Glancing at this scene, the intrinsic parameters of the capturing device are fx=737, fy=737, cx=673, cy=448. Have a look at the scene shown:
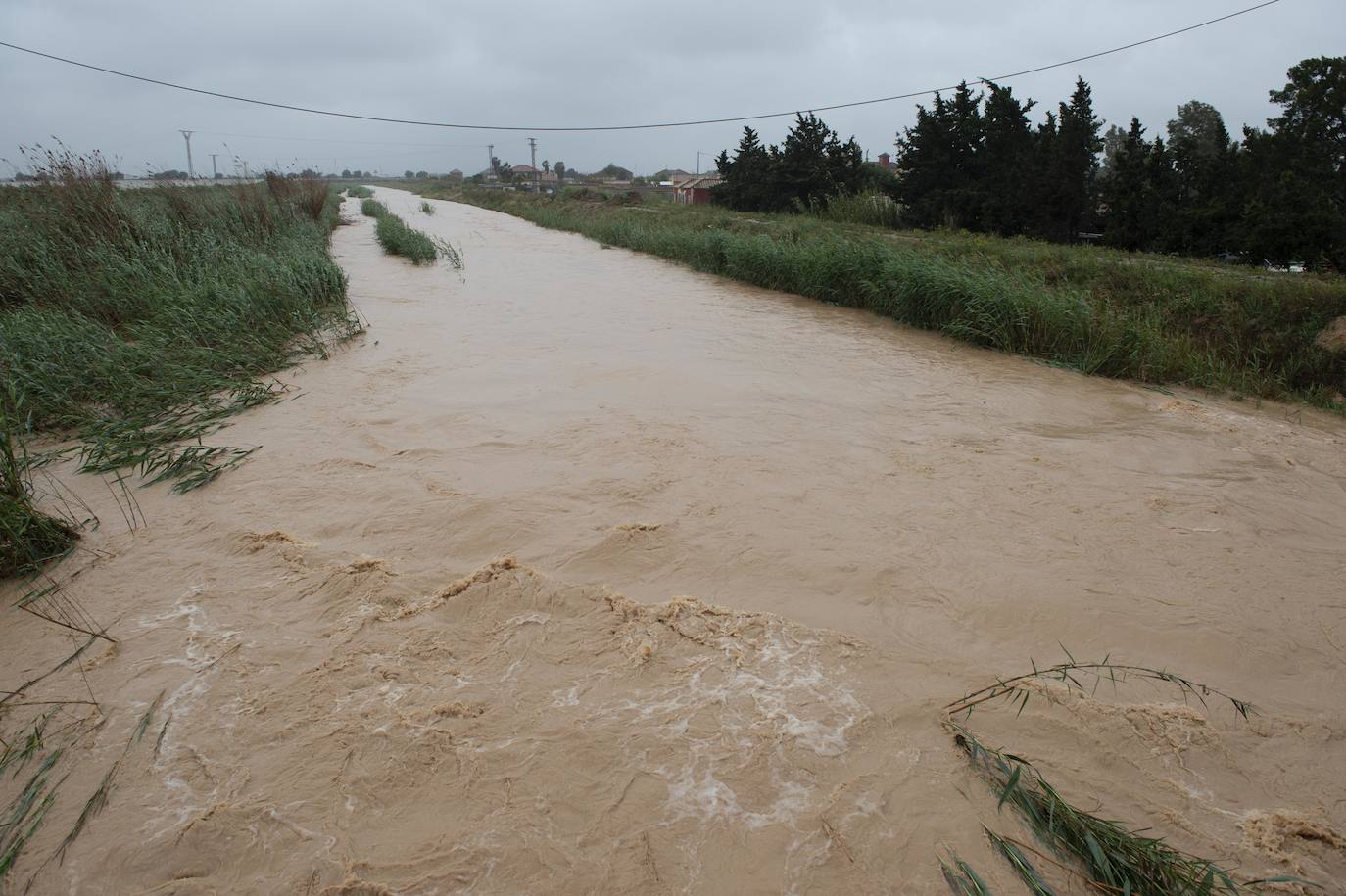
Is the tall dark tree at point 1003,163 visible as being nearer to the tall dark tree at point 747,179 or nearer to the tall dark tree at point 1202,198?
the tall dark tree at point 1202,198

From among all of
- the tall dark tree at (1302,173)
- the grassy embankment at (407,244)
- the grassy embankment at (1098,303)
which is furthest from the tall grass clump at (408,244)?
the tall dark tree at (1302,173)

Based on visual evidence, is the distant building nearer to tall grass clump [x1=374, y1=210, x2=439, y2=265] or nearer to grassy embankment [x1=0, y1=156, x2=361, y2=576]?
tall grass clump [x1=374, y1=210, x2=439, y2=265]

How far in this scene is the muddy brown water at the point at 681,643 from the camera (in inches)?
88.1

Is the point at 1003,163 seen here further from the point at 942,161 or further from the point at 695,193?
the point at 695,193

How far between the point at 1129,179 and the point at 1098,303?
6.86m

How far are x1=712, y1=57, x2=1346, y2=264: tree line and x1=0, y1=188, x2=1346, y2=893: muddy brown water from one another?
6.82m

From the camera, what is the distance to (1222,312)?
26.4 ft

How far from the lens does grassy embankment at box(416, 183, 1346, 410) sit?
733cm

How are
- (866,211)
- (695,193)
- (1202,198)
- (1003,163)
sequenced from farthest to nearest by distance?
1. (695,193)
2. (866,211)
3. (1003,163)
4. (1202,198)

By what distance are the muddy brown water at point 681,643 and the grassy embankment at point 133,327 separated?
1.29ft

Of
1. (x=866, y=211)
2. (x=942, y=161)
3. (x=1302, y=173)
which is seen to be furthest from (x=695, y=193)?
(x=1302, y=173)

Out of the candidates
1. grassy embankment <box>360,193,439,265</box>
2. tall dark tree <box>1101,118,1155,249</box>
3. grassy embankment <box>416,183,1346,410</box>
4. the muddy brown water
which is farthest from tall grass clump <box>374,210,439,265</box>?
tall dark tree <box>1101,118,1155,249</box>

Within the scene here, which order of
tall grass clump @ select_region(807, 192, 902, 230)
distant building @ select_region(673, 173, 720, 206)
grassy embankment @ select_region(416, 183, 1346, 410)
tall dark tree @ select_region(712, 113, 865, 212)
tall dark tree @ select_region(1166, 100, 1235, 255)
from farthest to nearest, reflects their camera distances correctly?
distant building @ select_region(673, 173, 720, 206)
tall dark tree @ select_region(712, 113, 865, 212)
tall grass clump @ select_region(807, 192, 902, 230)
tall dark tree @ select_region(1166, 100, 1235, 255)
grassy embankment @ select_region(416, 183, 1346, 410)

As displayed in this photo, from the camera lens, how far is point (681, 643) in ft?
10.3
